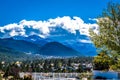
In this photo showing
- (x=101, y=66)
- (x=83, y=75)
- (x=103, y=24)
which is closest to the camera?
(x=103, y=24)

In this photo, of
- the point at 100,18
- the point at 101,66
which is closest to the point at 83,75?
the point at 101,66

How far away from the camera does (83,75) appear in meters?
47.1

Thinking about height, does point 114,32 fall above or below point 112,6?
below

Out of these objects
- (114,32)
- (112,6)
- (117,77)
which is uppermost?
(112,6)

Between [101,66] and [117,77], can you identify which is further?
[101,66]

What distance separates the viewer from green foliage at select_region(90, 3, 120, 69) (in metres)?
34.8

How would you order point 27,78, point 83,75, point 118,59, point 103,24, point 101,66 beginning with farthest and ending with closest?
point 101,66 < point 83,75 < point 27,78 < point 103,24 < point 118,59

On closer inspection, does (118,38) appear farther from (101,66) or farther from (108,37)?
(101,66)

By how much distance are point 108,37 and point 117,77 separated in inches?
294

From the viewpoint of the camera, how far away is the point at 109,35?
3575 cm

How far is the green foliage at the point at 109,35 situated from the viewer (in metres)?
34.8

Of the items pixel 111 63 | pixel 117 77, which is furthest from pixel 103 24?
pixel 117 77

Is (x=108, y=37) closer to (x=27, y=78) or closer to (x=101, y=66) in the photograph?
(x=27, y=78)

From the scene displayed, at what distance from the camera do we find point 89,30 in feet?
121
